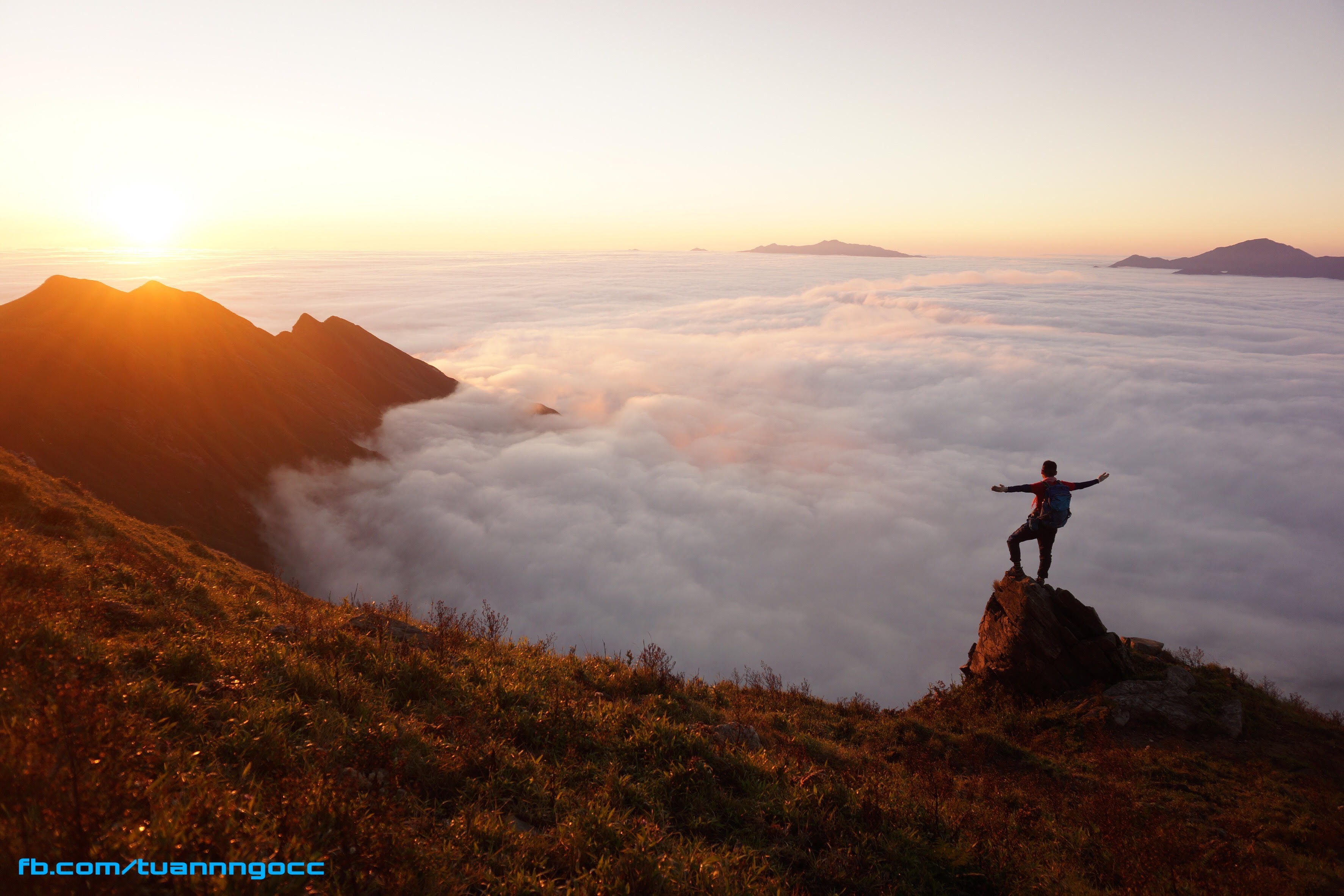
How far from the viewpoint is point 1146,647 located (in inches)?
615

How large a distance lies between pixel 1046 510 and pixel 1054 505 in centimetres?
28

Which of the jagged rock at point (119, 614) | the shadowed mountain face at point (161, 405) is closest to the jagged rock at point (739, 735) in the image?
the jagged rock at point (119, 614)

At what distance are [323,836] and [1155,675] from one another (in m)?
17.7

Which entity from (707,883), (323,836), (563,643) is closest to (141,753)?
(323,836)

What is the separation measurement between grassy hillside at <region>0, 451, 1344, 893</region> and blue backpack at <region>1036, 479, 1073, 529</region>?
15.0 feet

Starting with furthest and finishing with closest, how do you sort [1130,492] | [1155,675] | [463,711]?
[1130,492]
[1155,675]
[463,711]

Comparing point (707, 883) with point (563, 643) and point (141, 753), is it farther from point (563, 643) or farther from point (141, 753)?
point (563, 643)

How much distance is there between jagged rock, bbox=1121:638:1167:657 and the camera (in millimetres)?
15195

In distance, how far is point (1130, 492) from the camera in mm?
129875

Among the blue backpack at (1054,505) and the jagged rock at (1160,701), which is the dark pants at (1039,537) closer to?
the blue backpack at (1054,505)

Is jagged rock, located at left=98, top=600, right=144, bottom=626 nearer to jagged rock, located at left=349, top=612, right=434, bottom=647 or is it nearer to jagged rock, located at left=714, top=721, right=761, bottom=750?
jagged rock, located at left=349, top=612, right=434, bottom=647

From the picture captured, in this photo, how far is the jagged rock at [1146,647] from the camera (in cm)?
1520

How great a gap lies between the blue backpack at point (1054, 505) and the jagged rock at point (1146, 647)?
440 cm

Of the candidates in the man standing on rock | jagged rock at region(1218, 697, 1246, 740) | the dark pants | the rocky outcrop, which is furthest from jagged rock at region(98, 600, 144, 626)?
jagged rock at region(1218, 697, 1246, 740)
